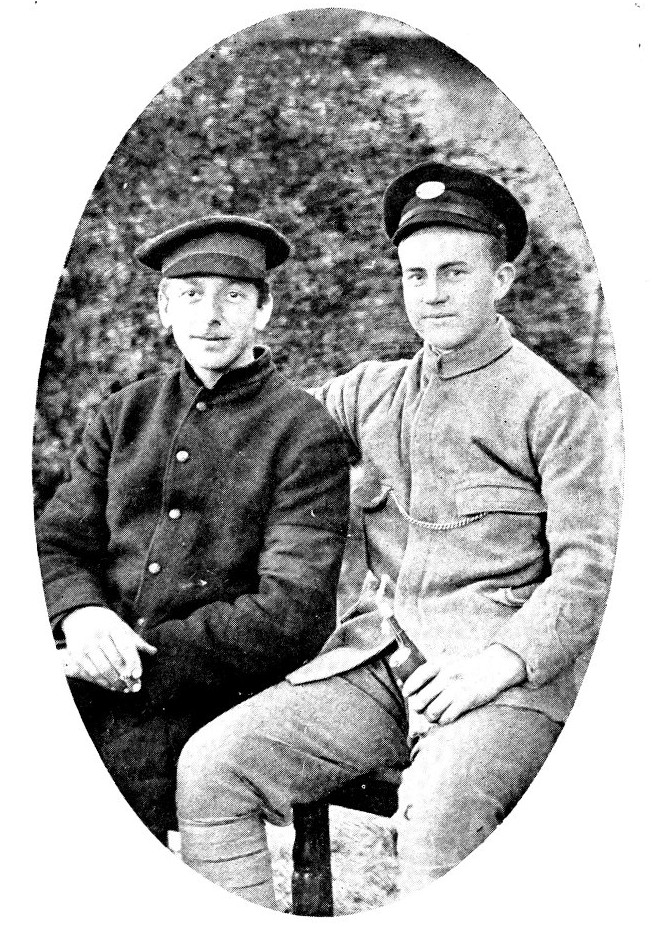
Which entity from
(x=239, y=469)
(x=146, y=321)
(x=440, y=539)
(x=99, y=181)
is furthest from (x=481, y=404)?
(x=99, y=181)

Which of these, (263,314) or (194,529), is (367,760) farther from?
(263,314)

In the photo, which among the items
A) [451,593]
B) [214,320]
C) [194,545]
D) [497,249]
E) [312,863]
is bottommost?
[312,863]

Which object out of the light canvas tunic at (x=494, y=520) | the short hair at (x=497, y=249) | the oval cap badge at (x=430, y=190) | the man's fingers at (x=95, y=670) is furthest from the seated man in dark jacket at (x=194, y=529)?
the short hair at (x=497, y=249)

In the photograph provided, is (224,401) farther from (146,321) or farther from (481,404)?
(481,404)

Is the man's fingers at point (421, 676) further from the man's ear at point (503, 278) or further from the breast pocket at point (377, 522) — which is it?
the man's ear at point (503, 278)

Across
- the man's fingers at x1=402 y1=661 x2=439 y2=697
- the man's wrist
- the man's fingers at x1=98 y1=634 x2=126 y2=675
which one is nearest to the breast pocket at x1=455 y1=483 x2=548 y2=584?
the man's wrist

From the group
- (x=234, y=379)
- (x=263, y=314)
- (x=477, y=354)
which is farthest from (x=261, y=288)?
(x=477, y=354)

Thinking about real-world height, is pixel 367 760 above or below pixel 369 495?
below
